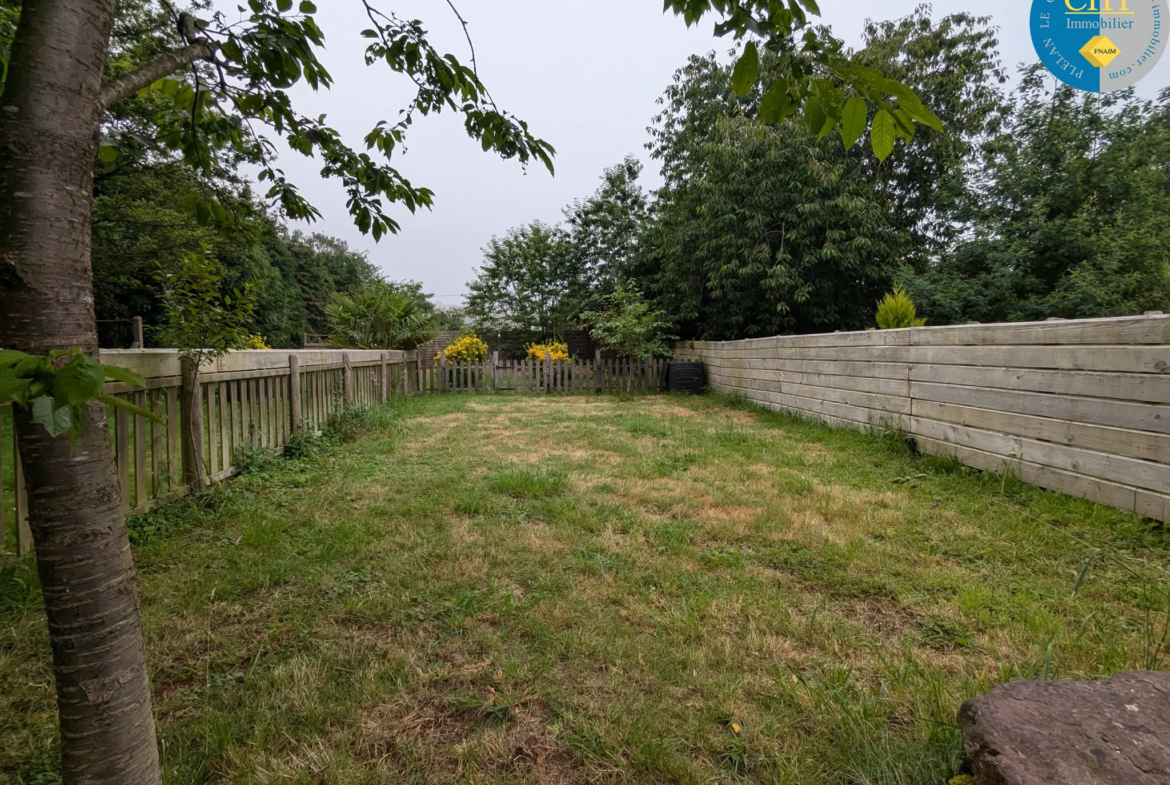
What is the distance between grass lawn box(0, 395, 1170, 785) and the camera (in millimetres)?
1359

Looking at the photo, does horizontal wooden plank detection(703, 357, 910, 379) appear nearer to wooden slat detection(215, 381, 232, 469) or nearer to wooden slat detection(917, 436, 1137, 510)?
wooden slat detection(917, 436, 1137, 510)

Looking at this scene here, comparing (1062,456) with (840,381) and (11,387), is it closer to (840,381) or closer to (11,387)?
(840,381)

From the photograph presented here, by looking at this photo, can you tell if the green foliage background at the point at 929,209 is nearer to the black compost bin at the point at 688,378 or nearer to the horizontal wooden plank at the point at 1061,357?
the black compost bin at the point at 688,378

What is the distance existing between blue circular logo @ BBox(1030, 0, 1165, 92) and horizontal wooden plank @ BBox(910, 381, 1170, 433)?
5.44 m

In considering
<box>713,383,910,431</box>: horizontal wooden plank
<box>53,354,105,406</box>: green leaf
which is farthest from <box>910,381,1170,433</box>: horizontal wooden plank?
<box>53,354,105,406</box>: green leaf

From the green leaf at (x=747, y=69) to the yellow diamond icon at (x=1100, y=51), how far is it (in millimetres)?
9133

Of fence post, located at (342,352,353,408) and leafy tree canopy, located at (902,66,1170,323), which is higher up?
leafy tree canopy, located at (902,66,1170,323)

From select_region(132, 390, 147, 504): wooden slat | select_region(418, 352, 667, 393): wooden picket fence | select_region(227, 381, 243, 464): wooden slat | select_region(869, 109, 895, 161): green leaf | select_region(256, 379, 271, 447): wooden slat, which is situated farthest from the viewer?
select_region(418, 352, 667, 393): wooden picket fence

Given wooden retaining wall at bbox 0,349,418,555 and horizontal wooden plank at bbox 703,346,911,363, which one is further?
horizontal wooden plank at bbox 703,346,911,363

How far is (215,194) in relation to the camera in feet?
7.11

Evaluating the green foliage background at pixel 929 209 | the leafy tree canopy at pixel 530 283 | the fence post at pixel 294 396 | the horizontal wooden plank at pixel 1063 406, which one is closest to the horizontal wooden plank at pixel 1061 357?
the horizontal wooden plank at pixel 1063 406

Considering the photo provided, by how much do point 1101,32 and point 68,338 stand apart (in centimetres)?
1061

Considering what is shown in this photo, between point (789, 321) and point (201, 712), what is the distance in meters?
11.8

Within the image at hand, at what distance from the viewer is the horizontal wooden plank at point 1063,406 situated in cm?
276
